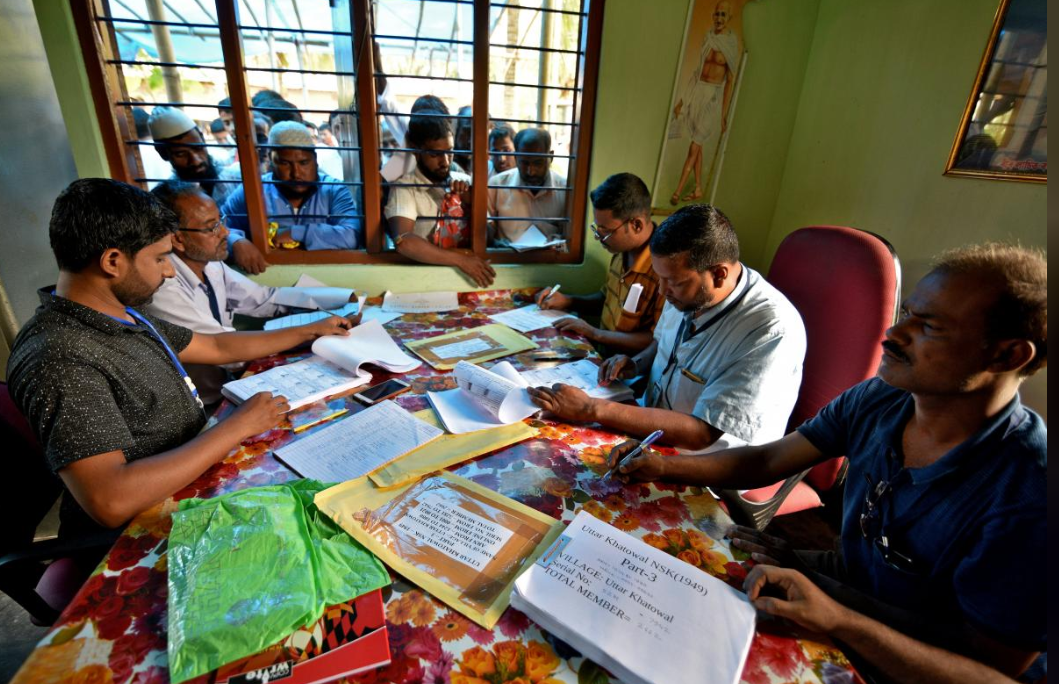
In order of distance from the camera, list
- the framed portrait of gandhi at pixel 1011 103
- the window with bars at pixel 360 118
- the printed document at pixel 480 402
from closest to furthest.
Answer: the printed document at pixel 480 402 < the framed portrait of gandhi at pixel 1011 103 < the window with bars at pixel 360 118

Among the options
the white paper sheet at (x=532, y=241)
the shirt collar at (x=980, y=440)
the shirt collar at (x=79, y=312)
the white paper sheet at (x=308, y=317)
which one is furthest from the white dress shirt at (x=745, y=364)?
the shirt collar at (x=79, y=312)

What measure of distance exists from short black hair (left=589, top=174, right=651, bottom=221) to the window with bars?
0.46m

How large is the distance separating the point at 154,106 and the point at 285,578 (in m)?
2.13

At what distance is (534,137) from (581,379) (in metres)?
1.45

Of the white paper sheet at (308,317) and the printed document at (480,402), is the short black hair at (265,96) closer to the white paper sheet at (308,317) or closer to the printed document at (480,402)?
the white paper sheet at (308,317)

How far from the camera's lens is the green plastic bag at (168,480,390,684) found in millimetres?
664

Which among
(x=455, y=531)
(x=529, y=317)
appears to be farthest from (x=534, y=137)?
(x=455, y=531)

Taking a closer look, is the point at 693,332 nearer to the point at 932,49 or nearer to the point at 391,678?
the point at 391,678

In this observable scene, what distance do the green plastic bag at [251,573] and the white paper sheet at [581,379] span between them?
0.77 m

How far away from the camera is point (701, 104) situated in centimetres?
242

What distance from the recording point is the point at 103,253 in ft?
3.50

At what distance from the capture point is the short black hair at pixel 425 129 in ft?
7.26

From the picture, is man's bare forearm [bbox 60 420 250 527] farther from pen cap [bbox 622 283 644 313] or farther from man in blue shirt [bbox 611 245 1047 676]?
pen cap [bbox 622 283 644 313]

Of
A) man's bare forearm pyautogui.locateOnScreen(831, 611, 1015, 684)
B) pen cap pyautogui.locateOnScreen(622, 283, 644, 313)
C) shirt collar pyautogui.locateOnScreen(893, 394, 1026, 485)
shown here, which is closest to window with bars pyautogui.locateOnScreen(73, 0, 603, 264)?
pen cap pyautogui.locateOnScreen(622, 283, 644, 313)
